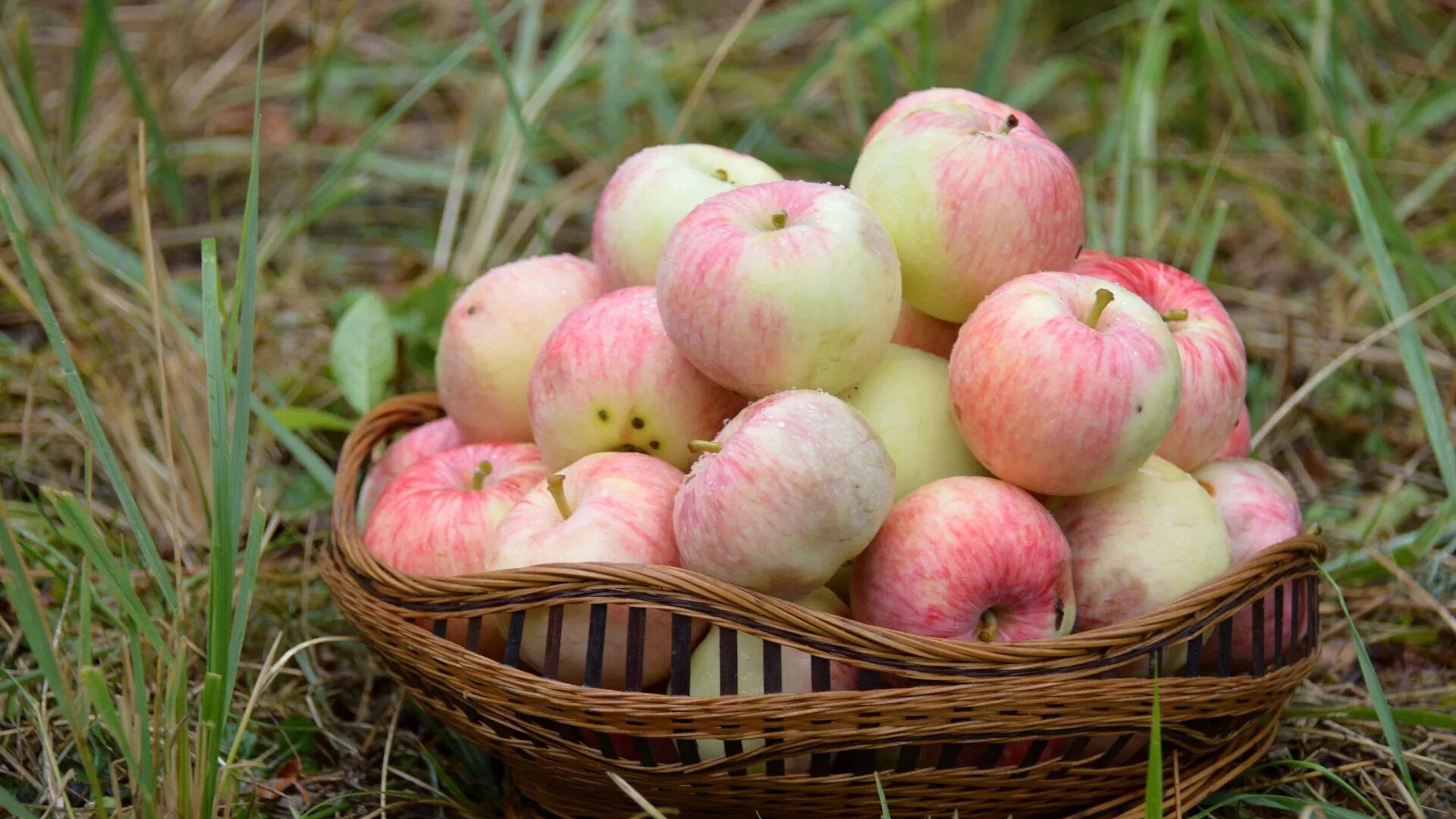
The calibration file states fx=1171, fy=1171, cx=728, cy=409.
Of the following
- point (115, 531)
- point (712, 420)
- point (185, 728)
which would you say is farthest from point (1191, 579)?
point (115, 531)

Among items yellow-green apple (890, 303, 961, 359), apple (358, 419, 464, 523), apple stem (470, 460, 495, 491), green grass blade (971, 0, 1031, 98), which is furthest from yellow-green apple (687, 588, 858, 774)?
green grass blade (971, 0, 1031, 98)

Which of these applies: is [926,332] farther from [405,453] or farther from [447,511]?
[405,453]

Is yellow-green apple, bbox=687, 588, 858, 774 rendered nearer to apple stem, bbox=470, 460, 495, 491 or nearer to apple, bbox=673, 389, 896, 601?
apple, bbox=673, 389, 896, 601

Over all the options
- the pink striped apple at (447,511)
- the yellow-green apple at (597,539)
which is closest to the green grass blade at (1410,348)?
the yellow-green apple at (597,539)

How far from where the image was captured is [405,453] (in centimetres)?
153

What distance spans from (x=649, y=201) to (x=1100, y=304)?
517 mm

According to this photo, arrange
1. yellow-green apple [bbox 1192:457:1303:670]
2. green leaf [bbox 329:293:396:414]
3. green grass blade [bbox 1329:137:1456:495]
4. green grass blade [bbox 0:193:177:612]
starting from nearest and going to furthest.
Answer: green grass blade [bbox 0:193:177:612], yellow-green apple [bbox 1192:457:1303:670], green grass blade [bbox 1329:137:1456:495], green leaf [bbox 329:293:396:414]

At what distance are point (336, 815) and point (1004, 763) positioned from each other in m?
0.73

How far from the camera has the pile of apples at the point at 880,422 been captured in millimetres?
1075

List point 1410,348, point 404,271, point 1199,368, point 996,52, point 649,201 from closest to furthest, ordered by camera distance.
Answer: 1. point 1199,368
2. point 649,201
3. point 1410,348
4. point 996,52
5. point 404,271

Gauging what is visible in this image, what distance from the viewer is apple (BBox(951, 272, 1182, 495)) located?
108cm

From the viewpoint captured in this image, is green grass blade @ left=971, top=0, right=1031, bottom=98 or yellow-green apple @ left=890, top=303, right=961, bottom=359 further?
green grass blade @ left=971, top=0, right=1031, bottom=98

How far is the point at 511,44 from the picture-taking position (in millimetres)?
3498

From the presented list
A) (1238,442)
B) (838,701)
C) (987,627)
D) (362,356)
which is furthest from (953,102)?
(362,356)
